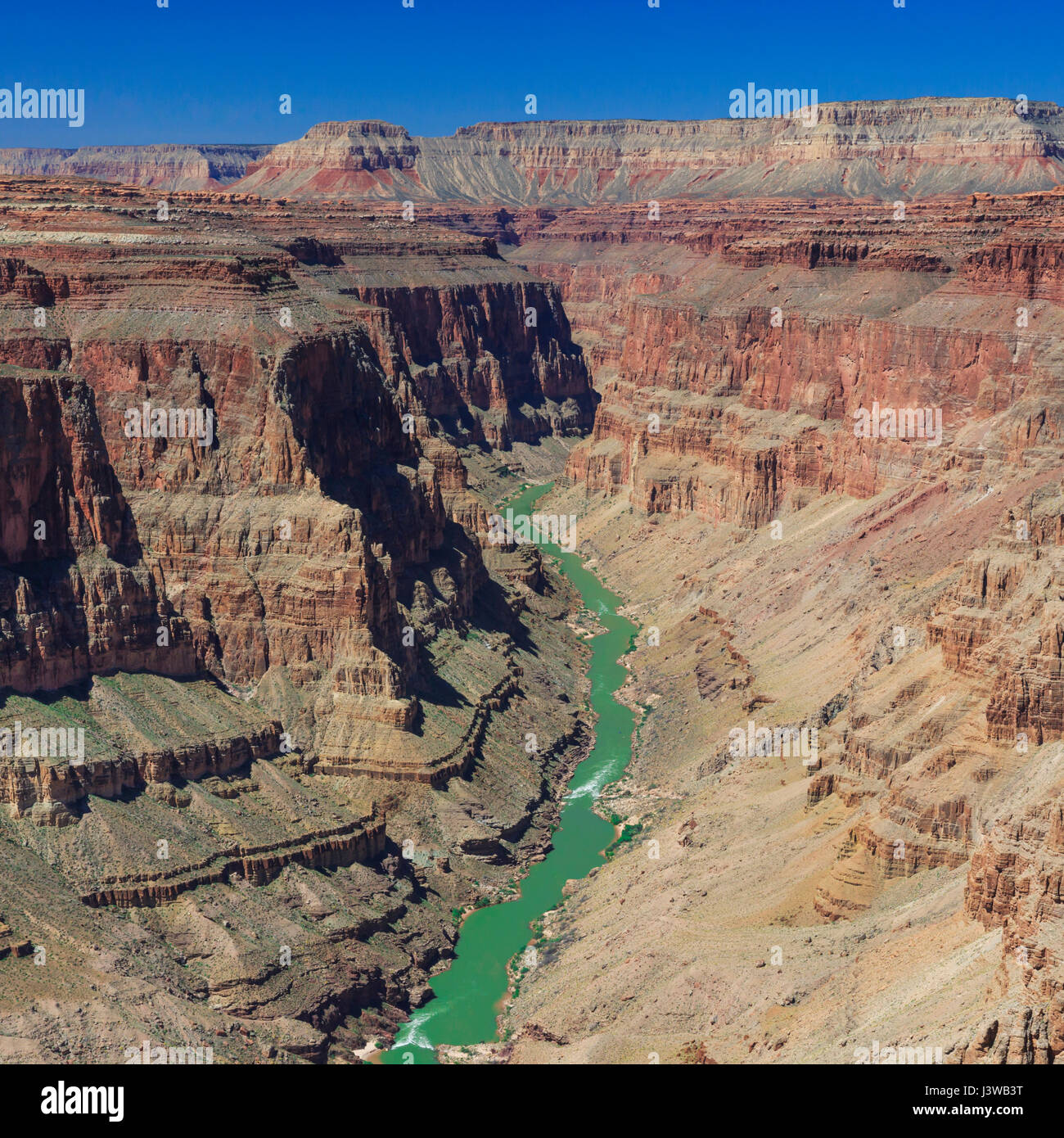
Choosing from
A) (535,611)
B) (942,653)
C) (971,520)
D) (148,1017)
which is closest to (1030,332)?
(971,520)

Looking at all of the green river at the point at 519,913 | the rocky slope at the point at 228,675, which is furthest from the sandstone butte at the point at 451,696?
the green river at the point at 519,913

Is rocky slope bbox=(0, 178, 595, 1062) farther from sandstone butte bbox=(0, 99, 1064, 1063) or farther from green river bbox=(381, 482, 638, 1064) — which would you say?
green river bbox=(381, 482, 638, 1064)

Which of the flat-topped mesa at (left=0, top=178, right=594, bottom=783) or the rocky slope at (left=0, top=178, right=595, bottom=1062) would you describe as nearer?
the rocky slope at (left=0, top=178, right=595, bottom=1062)

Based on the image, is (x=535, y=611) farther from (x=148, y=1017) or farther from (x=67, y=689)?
(x=148, y=1017)

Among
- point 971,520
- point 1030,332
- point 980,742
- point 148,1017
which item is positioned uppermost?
point 1030,332

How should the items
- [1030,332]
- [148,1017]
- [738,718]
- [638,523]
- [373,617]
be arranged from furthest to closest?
[638,523]
[1030,332]
[738,718]
[373,617]
[148,1017]

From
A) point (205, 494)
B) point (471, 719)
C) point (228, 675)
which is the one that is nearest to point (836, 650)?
point (471, 719)

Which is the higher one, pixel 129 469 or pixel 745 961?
pixel 129 469

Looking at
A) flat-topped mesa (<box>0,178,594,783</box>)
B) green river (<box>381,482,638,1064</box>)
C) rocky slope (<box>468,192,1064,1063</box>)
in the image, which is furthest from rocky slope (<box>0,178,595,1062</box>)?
rocky slope (<box>468,192,1064,1063</box>)
